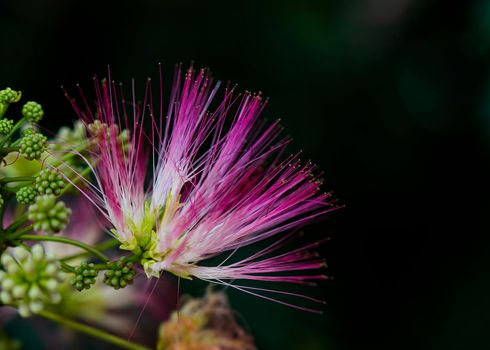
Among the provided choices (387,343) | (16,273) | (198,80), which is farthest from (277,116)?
(16,273)

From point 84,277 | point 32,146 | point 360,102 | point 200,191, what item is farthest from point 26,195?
point 360,102

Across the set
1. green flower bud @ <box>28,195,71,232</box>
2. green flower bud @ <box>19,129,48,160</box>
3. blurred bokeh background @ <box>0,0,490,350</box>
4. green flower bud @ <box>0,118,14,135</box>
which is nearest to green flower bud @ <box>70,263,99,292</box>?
green flower bud @ <box>28,195,71,232</box>

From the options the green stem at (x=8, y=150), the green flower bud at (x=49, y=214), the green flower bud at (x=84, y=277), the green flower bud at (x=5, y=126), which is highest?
the green flower bud at (x=5, y=126)

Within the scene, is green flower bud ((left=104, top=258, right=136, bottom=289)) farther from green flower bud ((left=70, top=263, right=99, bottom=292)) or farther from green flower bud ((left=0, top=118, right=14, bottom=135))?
green flower bud ((left=0, top=118, right=14, bottom=135))

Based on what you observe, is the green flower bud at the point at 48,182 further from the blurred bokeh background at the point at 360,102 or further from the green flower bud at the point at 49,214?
the blurred bokeh background at the point at 360,102

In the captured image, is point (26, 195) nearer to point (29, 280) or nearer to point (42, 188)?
point (42, 188)

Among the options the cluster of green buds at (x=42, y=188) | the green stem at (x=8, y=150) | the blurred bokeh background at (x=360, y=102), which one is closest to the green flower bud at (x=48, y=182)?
the cluster of green buds at (x=42, y=188)

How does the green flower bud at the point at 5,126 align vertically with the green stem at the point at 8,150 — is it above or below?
above
